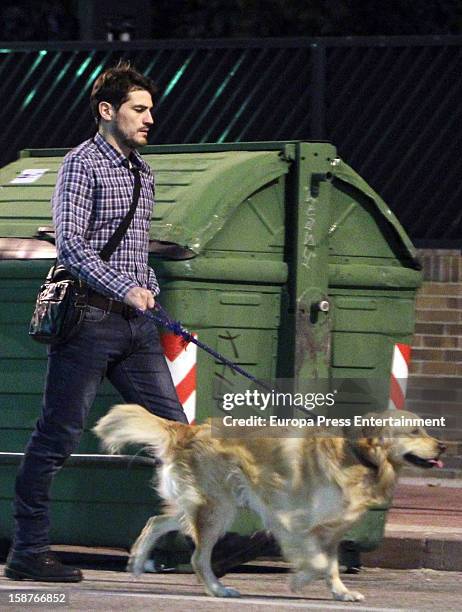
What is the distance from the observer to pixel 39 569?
6.07m

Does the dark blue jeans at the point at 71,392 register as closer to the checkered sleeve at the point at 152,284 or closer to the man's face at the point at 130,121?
the checkered sleeve at the point at 152,284

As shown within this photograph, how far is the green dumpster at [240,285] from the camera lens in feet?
21.8

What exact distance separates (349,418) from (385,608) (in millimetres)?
805

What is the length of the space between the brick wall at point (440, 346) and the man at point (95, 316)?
160 inches

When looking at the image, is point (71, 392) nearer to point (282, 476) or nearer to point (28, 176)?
point (282, 476)

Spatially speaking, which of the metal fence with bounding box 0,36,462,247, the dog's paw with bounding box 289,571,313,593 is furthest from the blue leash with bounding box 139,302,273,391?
the metal fence with bounding box 0,36,462,247

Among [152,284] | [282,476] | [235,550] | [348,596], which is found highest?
[152,284]

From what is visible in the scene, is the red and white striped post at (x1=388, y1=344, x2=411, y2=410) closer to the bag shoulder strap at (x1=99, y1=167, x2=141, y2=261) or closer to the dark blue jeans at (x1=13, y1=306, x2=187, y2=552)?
the dark blue jeans at (x1=13, y1=306, x2=187, y2=552)

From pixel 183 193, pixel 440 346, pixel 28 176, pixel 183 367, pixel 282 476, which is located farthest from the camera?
pixel 440 346

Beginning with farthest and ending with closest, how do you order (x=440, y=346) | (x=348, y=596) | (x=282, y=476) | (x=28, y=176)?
(x=440, y=346) < (x=28, y=176) < (x=282, y=476) < (x=348, y=596)

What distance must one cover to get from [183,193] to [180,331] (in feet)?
2.66

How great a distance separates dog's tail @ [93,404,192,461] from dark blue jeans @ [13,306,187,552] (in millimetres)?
135

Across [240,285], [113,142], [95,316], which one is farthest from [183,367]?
[113,142]

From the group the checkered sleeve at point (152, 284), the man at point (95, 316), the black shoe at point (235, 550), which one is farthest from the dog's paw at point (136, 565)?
the checkered sleeve at point (152, 284)
